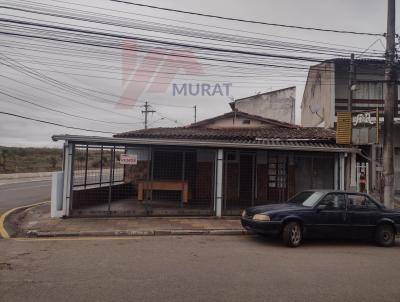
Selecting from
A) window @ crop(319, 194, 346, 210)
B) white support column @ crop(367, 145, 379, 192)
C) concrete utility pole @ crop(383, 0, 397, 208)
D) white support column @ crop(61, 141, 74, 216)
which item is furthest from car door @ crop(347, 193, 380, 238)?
white support column @ crop(367, 145, 379, 192)

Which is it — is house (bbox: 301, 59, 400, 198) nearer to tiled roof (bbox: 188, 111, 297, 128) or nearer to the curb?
tiled roof (bbox: 188, 111, 297, 128)

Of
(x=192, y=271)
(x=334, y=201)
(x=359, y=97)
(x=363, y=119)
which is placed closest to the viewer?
(x=192, y=271)

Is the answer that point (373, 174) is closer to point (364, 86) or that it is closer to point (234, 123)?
point (364, 86)

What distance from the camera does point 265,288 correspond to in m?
5.39

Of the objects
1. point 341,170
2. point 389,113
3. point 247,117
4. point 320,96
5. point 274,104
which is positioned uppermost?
point 274,104

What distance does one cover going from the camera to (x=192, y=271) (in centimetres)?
623

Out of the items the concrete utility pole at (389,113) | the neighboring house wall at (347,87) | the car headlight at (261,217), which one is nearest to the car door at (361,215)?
the car headlight at (261,217)

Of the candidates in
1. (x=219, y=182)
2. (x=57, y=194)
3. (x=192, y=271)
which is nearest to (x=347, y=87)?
(x=219, y=182)

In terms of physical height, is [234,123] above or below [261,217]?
above

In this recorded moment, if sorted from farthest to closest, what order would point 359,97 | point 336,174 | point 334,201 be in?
point 359,97
point 336,174
point 334,201

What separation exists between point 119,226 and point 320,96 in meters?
15.8

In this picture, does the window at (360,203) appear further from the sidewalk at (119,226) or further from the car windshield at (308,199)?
the sidewalk at (119,226)

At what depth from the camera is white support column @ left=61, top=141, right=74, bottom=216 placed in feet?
38.0

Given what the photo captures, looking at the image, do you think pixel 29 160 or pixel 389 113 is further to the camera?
pixel 29 160
